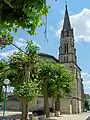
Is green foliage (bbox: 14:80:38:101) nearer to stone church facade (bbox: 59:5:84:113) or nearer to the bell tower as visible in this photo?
stone church facade (bbox: 59:5:84:113)

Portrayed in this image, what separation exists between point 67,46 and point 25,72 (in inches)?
2700

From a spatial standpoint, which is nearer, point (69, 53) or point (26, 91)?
point (26, 91)

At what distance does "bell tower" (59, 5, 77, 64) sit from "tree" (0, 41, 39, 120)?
6366 cm

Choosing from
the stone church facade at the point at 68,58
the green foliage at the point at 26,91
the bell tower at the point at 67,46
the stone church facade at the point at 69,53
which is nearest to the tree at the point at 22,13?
the green foliage at the point at 26,91

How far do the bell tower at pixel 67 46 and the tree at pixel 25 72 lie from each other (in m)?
63.7

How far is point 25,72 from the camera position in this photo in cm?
2644

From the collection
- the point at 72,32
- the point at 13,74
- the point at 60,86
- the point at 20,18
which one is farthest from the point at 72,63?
the point at 20,18

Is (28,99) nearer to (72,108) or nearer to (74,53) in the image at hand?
(72,108)

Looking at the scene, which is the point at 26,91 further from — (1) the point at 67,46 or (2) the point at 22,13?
(1) the point at 67,46

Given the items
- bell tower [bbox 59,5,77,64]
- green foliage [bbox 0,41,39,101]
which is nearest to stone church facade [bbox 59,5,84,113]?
bell tower [bbox 59,5,77,64]

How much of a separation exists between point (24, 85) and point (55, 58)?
218 ft

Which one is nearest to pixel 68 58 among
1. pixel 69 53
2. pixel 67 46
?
pixel 69 53

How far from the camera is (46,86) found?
3938 cm

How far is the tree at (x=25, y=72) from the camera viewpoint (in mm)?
24391
